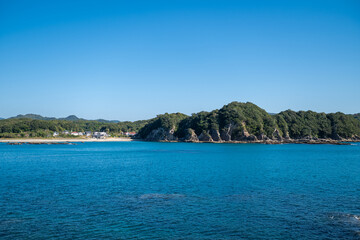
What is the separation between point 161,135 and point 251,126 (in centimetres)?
5947

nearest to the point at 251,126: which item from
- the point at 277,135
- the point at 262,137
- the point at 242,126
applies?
the point at 242,126

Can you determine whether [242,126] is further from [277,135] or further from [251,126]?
[277,135]

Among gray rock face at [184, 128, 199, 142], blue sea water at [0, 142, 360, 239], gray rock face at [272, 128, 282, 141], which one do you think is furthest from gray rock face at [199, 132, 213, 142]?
blue sea water at [0, 142, 360, 239]

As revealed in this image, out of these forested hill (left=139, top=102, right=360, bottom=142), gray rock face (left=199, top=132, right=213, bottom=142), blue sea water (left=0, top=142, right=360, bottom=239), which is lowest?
blue sea water (left=0, top=142, right=360, bottom=239)

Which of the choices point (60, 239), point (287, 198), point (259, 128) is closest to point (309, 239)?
point (287, 198)

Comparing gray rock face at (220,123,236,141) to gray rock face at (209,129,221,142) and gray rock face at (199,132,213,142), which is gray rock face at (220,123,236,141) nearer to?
gray rock face at (209,129,221,142)

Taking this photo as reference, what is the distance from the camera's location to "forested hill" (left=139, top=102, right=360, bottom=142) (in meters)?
155

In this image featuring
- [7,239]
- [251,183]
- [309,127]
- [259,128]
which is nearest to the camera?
[7,239]

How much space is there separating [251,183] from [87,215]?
63.1 feet

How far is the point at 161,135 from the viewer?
18150 centimetres

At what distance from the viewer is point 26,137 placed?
16050 centimetres

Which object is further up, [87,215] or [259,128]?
[259,128]

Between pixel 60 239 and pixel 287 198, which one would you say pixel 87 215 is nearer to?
pixel 60 239

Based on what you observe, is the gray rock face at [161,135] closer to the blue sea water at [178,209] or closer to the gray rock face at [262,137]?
the gray rock face at [262,137]
